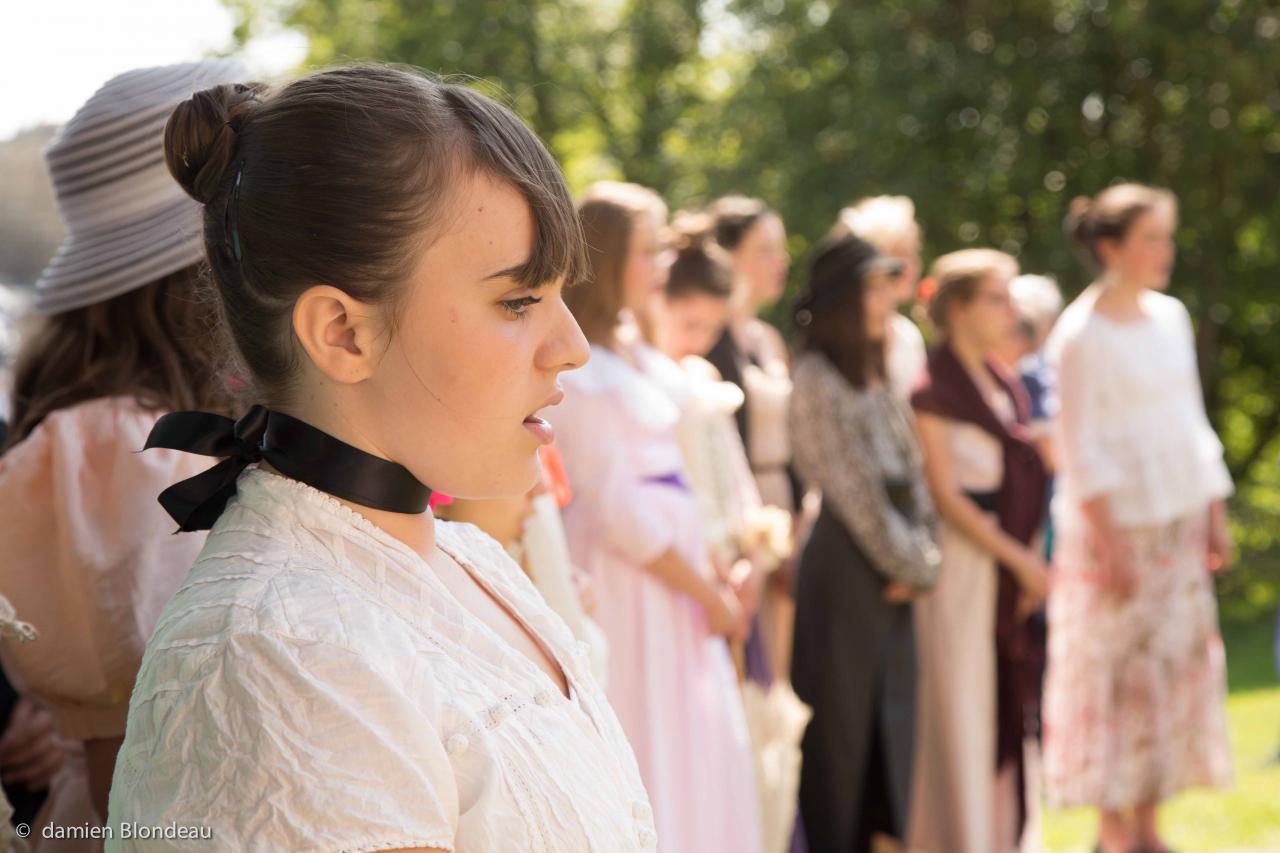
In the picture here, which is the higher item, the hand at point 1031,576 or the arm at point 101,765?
the arm at point 101,765

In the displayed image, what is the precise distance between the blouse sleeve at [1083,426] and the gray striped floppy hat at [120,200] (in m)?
4.19

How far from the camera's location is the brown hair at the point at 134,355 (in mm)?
2100

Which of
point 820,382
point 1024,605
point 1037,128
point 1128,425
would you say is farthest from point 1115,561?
point 1037,128

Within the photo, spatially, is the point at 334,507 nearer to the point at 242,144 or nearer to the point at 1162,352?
the point at 242,144

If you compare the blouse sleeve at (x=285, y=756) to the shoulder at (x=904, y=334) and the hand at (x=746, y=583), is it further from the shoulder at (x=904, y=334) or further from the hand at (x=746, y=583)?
the shoulder at (x=904, y=334)

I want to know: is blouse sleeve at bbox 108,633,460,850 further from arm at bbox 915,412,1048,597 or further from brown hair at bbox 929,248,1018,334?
brown hair at bbox 929,248,1018,334

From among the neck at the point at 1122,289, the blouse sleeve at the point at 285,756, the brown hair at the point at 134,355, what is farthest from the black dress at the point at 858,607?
the blouse sleeve at the point at 285,756

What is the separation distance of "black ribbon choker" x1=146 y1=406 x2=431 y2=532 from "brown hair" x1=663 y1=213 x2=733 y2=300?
3.59 m

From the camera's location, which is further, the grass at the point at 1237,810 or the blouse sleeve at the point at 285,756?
the grass at the point at 1237,810

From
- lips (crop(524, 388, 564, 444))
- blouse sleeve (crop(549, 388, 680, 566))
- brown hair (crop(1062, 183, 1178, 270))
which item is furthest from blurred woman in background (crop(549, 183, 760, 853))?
brown hair (crop(1062, 183, 1178, 270))

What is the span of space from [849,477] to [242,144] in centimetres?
379

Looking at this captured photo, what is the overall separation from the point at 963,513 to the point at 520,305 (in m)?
4.15

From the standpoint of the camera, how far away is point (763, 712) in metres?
4.78

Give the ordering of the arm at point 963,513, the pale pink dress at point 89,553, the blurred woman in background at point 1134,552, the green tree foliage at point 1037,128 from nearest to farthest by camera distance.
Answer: the pale pink dress at point 89,553 < the arm at point 963,513 < the blurred woman in background at point 1134,552 < the green tree foliage at point 1037,128
